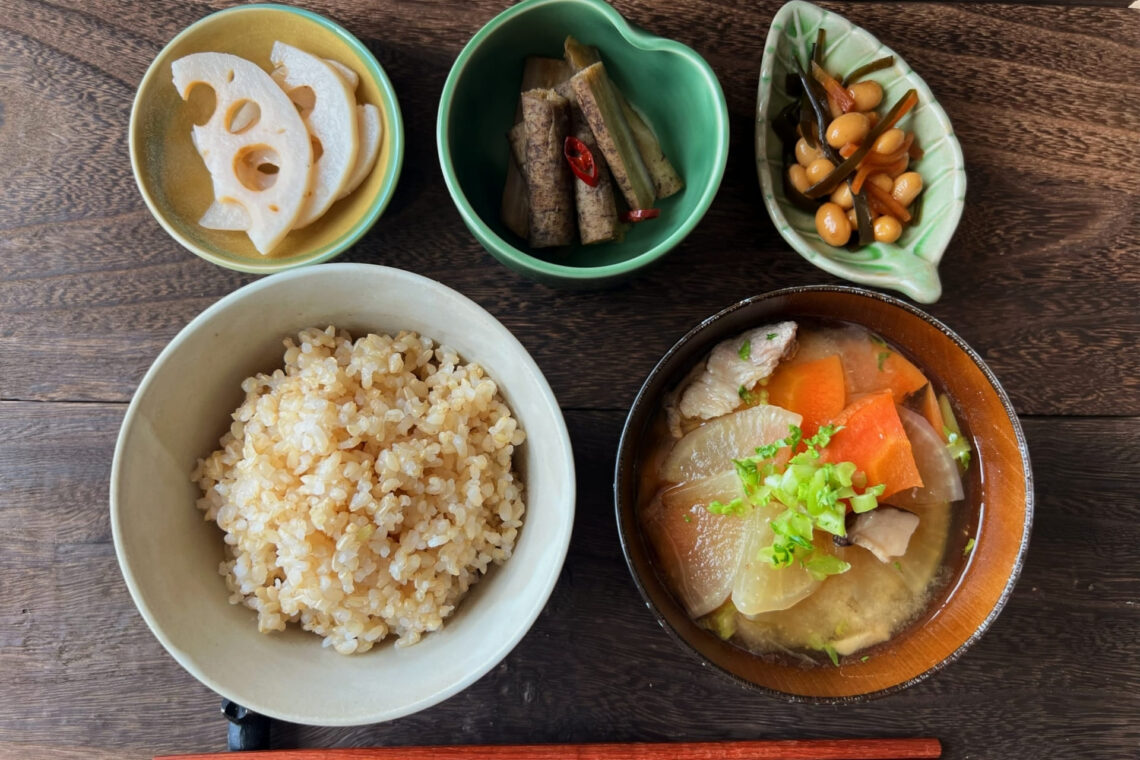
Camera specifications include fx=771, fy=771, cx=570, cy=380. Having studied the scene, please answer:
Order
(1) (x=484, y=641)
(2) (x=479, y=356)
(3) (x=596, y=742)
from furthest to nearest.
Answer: (3) (x=596, y=742)
(2) (x=479, y=356)
(1) (x=484, y=641)

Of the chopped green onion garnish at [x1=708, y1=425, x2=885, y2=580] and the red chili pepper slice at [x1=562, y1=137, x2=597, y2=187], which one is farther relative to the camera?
the red chili pepper slice at [x1=562, y1=137, x2=597, y2=187]

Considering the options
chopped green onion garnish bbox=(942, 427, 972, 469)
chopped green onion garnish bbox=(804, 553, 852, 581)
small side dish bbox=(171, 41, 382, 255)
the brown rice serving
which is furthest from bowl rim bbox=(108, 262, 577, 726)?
chopped green onion garnish bbox=(942, 427, 972, 469)

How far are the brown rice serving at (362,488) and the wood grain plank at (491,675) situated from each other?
0.31m

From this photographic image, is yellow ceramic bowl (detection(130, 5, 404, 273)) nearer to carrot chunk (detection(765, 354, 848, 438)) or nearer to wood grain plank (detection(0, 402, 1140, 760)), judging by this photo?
wood grain plank (detection(0, 402, 1140, 760))

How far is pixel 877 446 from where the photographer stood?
1.40m

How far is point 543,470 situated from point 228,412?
0.59 m

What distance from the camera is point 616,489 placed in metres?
1.35

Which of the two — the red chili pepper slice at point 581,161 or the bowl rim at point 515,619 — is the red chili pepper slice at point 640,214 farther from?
the bowl rim at point 515,619

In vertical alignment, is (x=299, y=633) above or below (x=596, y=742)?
above

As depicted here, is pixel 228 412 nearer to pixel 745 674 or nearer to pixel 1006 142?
pixel 745 674

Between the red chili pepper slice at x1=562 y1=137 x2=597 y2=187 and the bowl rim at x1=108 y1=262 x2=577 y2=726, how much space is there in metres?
0.42

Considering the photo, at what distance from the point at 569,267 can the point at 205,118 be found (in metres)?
0.81

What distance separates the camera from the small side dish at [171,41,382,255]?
144cm

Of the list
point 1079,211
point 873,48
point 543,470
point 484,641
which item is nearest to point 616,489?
point 543,470
